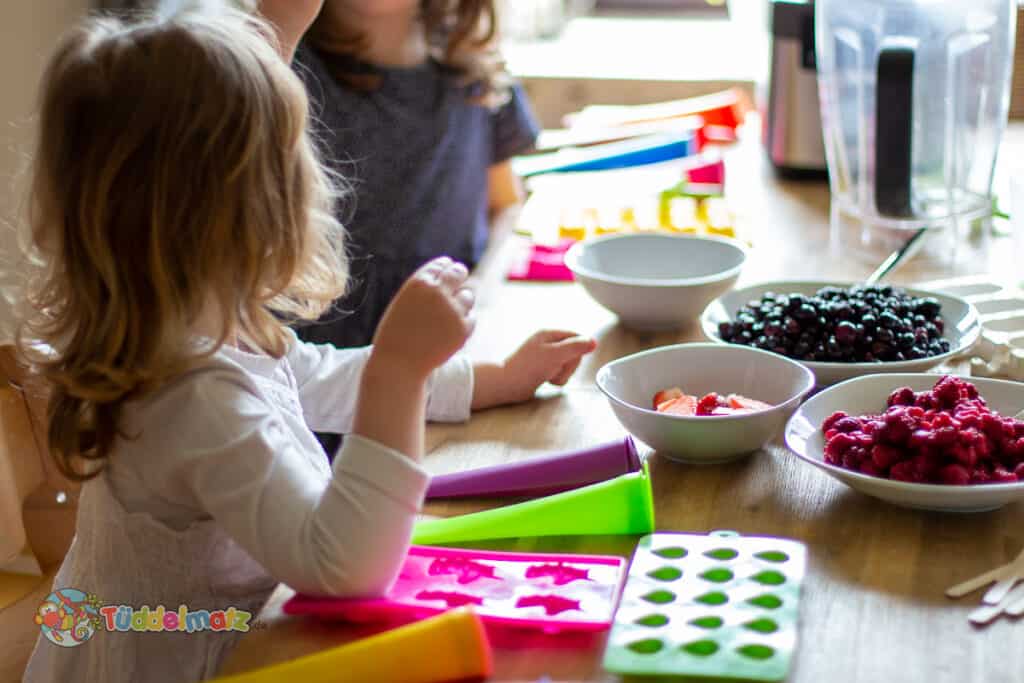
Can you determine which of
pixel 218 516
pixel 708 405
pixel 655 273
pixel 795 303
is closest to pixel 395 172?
pixel 655 273

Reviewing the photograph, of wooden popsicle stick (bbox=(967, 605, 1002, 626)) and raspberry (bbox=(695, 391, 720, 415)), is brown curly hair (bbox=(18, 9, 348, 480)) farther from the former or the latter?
wooden popsicle stick (bbox=(967, 605, 1002, 626))

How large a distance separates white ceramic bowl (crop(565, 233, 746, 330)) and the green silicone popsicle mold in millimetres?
457

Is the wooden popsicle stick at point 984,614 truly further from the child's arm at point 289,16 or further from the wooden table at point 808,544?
the child's arm at point 289,16

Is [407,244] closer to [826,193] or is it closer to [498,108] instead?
[498,108]

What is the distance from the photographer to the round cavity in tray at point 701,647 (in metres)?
0.72

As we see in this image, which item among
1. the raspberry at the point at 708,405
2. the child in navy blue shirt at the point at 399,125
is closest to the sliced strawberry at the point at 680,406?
the raspberry at the point at 708,405

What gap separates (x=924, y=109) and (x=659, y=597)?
1075 mm

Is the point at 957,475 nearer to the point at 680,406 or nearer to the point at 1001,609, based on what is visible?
the point at 1001,609

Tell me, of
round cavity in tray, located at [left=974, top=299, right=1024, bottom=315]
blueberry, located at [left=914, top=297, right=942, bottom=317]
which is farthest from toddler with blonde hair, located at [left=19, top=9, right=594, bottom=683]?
round cavity in tray, located at [left=974, top=299, right=1024, bottom=315]

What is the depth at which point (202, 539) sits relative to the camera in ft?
2.92

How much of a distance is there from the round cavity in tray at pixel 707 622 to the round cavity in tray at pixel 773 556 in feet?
0.28

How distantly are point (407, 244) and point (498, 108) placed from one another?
0.30m

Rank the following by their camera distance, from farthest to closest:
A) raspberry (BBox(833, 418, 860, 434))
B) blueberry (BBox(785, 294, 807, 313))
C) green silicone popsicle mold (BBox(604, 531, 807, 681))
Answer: blueberry (BBox(785, 294, 807, 313)) < raspberry (BBox(833, 418, 860, 434)) < green silicone popsicle mold (BBox(604, 531, 807, 681))

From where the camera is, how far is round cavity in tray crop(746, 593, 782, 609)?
2.51ft
